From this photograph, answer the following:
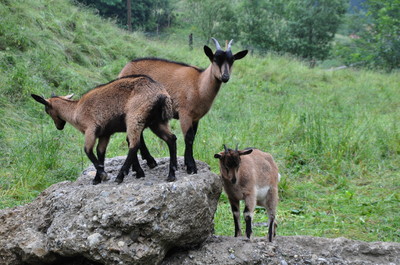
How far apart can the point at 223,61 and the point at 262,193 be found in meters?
1.75

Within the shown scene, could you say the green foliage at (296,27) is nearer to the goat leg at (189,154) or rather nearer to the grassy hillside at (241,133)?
the grassy hillside at (241,133)

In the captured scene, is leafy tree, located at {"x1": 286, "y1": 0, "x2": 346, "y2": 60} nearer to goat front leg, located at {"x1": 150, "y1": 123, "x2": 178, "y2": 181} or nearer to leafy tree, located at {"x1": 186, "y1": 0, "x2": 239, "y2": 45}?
leafy tree, located at {"x1": 186, "y1": 0, "x2": 239, "y2": 45}

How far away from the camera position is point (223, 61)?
16.5 ft

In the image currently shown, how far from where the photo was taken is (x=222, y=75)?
4.90 metres

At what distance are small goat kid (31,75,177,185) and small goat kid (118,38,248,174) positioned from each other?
463 millimetres

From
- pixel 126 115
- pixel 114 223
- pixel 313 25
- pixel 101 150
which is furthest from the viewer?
Answer: pixel 313 25

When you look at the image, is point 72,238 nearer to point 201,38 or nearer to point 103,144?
point 103,144

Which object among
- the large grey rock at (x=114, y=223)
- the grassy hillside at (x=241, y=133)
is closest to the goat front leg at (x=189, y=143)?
the large grey rock at (x=114, y=223)

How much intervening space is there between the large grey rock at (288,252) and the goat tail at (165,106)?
145 cm

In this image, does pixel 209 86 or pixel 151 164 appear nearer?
pixel 209 86

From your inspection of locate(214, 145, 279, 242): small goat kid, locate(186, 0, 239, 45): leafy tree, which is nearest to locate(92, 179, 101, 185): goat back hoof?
locate(214, 145, 279, 242): small goat kid

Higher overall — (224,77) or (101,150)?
(224,77)

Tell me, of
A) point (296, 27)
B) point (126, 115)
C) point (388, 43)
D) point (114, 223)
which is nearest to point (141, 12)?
point (296, 27)

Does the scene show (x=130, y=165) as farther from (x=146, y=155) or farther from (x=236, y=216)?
(x=236, y=216)
